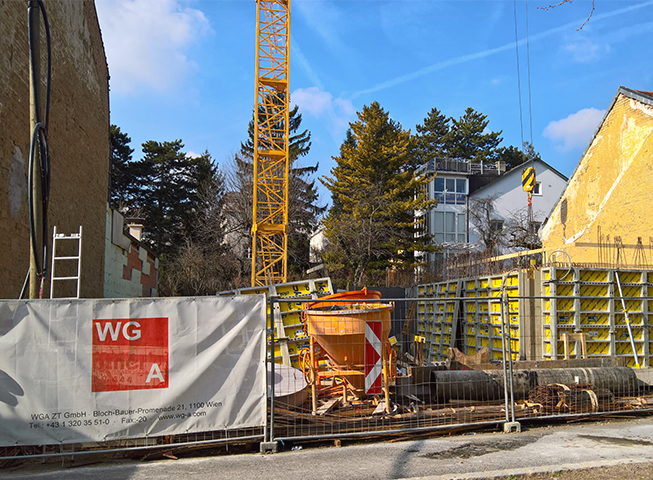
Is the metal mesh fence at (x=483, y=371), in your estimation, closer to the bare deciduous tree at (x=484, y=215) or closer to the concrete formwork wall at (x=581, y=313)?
the concrete formwork wall at (x=581, y=313)

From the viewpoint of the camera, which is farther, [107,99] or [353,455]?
[107,99]

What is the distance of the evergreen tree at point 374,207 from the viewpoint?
33.3 m

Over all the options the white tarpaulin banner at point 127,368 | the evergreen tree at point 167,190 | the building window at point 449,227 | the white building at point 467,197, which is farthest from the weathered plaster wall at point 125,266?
the building window at point 449,227

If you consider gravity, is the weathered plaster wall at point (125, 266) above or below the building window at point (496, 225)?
below

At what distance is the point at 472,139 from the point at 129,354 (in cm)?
6081

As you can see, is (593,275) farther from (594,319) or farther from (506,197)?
(506,197)

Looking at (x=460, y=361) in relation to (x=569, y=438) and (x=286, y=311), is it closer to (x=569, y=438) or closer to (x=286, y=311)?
(x=569, y=438)

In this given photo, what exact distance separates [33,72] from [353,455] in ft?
21.0

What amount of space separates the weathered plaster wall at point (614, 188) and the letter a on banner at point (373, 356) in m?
11.5

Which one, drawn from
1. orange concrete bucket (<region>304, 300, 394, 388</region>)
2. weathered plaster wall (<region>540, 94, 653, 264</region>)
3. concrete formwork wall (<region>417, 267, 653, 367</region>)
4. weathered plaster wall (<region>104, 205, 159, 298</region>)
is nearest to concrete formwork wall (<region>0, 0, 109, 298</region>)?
weathered plaster wall (<region>104, 205, 159, 298</region>)

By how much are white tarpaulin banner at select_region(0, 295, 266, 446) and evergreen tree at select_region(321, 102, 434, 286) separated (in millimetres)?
26189

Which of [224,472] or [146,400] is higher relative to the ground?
[146,400]

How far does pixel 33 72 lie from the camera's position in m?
6.40

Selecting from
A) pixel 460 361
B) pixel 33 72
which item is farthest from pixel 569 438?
pixel 33 72
